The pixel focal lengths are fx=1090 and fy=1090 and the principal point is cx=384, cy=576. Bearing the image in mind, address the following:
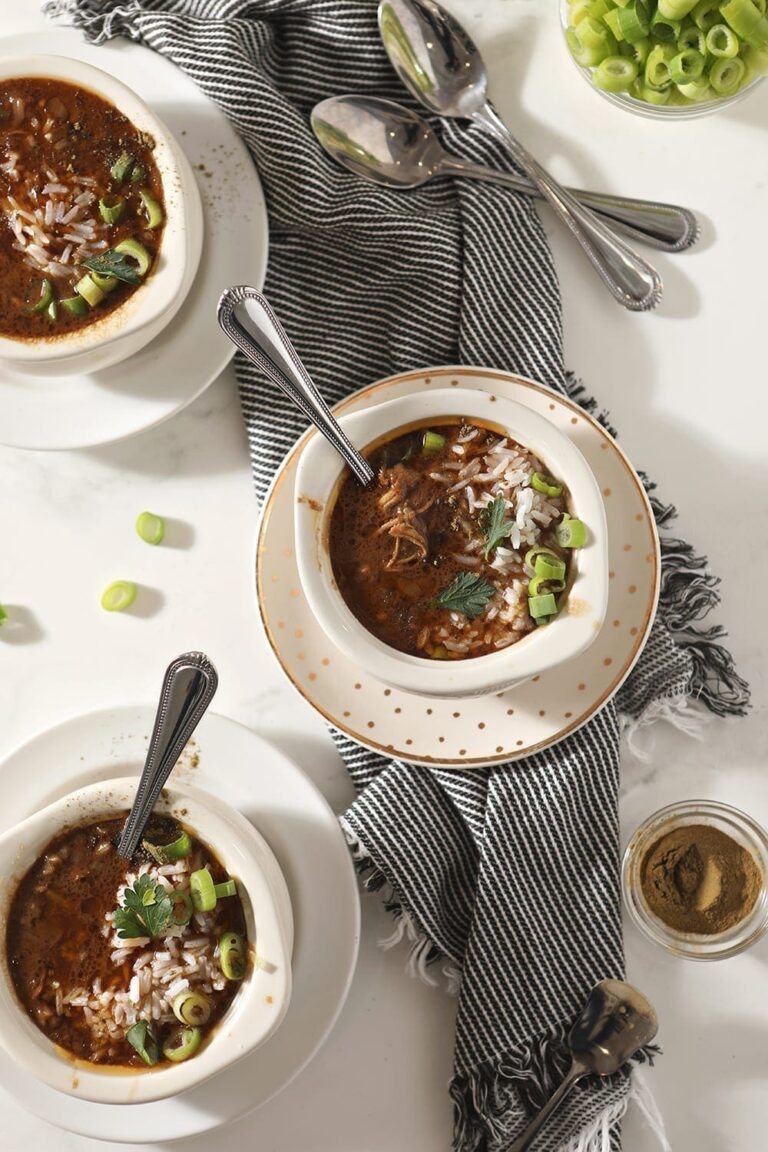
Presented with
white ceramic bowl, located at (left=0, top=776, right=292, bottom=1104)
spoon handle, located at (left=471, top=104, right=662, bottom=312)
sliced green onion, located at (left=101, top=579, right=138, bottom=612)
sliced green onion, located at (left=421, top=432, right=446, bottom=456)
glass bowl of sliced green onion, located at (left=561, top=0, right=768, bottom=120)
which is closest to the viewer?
white ceramic bowl, located at (left=0, top=776, right=292, bottom=1104)

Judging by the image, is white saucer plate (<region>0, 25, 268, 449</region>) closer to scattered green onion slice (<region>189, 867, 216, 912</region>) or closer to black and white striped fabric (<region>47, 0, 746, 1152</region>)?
black and white striped fabric (<region>47, 0, 746, 1152</region>)

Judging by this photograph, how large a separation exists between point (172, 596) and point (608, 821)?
115cm

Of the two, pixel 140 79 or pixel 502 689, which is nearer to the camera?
pixel 502 689

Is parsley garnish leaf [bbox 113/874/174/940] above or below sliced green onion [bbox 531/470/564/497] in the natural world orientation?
below

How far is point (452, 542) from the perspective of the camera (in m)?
2.23

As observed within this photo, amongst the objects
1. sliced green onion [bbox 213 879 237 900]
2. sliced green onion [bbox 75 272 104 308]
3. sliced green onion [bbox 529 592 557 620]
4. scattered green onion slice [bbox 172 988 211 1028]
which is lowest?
scattered green onion slice [bbox 172 988 211 1028]

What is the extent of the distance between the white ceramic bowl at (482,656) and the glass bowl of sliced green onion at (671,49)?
885mm

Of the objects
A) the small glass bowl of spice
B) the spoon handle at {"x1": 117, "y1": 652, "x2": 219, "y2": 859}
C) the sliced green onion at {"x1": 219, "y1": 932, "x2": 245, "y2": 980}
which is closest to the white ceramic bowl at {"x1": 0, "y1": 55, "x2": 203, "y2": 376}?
the spoon handle at {"x1": 117, "y1": 652, "x2": 219, "y2": 859}

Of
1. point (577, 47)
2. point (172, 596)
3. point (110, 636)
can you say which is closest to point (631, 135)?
point (577, 47)

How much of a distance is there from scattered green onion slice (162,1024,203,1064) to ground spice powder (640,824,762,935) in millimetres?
1031

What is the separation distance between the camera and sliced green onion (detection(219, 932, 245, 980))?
2172mm

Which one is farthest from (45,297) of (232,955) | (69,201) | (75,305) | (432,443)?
(232,955)

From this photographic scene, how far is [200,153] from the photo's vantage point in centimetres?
246

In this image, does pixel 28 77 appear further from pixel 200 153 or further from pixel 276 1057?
pixel 276 1057
